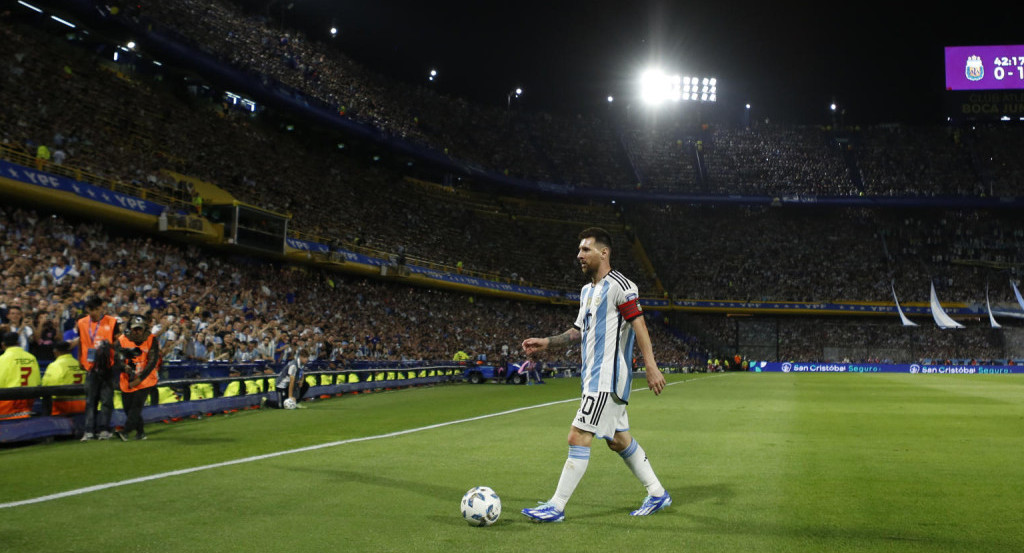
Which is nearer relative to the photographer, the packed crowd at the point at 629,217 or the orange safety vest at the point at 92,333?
the orange safety vest at the point at 92,333

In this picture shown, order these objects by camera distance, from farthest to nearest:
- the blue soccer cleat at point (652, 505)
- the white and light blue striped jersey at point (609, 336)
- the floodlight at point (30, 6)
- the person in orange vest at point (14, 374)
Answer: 1. the floodlight at point (30, 6)
2. the person in orange vest at point (14, 374)
3. the blue soccer cleat at point (652, 505)
4. the white and light blue striped jersey at point (609, 336)

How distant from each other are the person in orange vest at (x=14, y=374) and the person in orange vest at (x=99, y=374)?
80cm

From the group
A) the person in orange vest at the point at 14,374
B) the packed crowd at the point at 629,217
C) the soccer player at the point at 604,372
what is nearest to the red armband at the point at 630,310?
the soccer player at the point at 604,372

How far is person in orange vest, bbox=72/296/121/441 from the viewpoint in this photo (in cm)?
1198

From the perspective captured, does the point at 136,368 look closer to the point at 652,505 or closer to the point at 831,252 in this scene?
the point at 652,505

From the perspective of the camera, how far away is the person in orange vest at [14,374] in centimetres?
1139

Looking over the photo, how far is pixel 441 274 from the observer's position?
160 ft

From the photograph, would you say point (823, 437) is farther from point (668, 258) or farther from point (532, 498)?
point (668, 258)

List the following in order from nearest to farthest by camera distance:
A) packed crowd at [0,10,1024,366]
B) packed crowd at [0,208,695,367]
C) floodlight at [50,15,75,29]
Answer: packed crowd at [0,208,695,367] < floodlight at [50,15,75,29] < packed crowd at [0,10,1024,366]

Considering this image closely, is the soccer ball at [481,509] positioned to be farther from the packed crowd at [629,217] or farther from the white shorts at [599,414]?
the packed crowd at [629,217]

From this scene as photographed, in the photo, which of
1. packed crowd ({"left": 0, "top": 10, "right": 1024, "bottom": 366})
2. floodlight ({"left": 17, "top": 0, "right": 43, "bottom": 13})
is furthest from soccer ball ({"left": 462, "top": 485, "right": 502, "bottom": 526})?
floodlight ({"left": 17, "top": 0, "right": 43, "bottom": 13})

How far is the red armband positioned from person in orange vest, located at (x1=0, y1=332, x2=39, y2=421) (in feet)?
31.5

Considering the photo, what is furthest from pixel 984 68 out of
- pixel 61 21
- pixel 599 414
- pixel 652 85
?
pixel 599 414

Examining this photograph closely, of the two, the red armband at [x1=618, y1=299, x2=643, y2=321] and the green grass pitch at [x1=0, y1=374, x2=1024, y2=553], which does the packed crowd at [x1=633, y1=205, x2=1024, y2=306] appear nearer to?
the green grass pitch at [x1=0, y1=374, x2=1024, y2=553]
